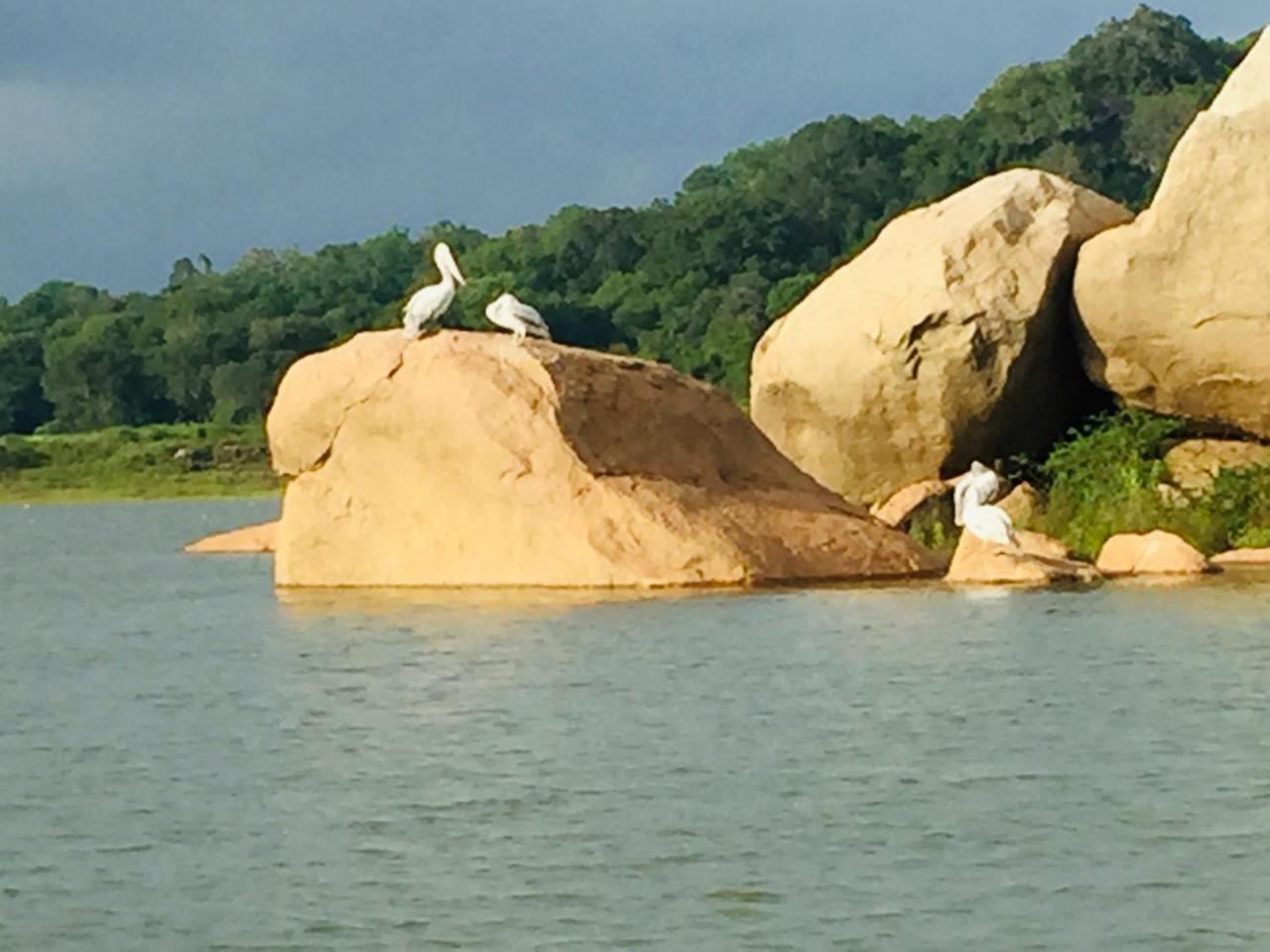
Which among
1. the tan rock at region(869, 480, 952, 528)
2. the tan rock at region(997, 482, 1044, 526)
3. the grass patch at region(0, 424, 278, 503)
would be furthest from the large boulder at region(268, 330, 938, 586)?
the grass patch at region(0, 424, 278, 503)

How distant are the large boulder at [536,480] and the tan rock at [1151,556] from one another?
1509mm

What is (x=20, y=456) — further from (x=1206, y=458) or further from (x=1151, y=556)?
(x=1151, y=556)

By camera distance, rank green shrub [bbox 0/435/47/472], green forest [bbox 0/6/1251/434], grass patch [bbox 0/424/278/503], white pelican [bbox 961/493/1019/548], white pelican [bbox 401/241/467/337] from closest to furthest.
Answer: white pelican [bbox 961/493/1019/548], white pelican [bbox 401/241/467/337], grass patch [bbox 0/424/278/503], green shrub [bbox 0/435/47/472], green forest [bbox 0/6/1251/434]

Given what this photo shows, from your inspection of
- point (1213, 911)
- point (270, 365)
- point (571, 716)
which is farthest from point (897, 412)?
point (270, 365)

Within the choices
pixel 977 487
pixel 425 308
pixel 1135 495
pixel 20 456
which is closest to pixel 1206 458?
pixel 1135 495

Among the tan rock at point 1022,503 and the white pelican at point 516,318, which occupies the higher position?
the white pelican at point 516,318

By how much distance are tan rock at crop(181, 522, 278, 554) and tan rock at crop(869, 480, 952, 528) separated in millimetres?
9455

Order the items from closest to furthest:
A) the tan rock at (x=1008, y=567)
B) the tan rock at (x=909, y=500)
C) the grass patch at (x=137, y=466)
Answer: the tan rock at (x=1008, y=567), the tan rock at (x=909, y=500), the grass patch at (x=137, y=466)

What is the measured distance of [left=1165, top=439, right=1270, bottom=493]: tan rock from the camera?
2442 centimetres

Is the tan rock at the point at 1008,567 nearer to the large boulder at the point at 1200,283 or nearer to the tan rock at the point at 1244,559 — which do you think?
the tan rock at the point at 1244,559

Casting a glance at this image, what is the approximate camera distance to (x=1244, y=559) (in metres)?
22.5

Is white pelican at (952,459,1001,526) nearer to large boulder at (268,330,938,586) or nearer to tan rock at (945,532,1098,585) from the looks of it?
tan rock at (945,532,1098,585)

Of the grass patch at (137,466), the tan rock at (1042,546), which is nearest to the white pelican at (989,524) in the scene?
the tan rock at (1042,546)

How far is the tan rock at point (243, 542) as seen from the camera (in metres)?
32.8
